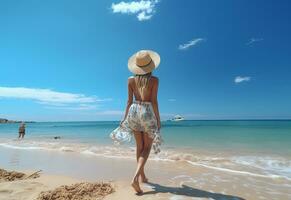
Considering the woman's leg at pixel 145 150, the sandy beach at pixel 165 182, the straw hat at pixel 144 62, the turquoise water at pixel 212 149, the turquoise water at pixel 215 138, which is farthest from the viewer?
the turquoise water at pixel 215 138

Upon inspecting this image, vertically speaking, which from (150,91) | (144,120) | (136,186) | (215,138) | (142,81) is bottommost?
(136,186)

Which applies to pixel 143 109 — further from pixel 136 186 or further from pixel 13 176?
pixel 13 176

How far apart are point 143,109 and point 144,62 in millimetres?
744

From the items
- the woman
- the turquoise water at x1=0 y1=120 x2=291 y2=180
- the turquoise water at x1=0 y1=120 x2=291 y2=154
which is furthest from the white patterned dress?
the turquoise water at x1=0 y1=120 x2=291 y2=154

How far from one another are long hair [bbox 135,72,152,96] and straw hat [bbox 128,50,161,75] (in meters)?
0.06

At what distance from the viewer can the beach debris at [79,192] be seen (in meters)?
3.43

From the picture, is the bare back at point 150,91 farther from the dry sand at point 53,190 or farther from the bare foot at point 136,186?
the dry sand at point 53,190

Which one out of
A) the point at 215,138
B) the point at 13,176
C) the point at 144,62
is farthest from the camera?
the point at 215,138

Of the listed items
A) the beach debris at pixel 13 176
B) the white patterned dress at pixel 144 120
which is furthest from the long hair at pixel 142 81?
the beach debris at pixel 13 176

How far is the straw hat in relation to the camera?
3896 mm

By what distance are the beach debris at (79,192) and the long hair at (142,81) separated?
5.22ft

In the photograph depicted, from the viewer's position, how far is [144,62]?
3898mm

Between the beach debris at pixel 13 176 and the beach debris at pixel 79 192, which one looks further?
the beach debris at pixel 13 176

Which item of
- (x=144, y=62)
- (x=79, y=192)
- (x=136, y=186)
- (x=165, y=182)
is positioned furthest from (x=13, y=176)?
(x=144, y=62)
